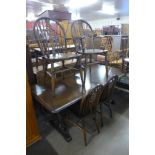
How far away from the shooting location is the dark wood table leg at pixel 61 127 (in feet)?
6.37

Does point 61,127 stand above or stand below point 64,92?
below

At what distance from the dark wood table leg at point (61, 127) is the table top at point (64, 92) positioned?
29 cm

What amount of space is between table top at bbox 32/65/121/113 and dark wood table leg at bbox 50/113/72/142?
0.94 ft

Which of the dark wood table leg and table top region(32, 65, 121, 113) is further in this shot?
the dark wood table leg

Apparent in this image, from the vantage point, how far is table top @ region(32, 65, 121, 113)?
174cm

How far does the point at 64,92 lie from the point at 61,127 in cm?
51

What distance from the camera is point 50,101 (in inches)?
71.4

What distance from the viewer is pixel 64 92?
6.62ft

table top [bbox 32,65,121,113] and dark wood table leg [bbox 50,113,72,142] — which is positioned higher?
table top [bbox 32,65,121,113]
